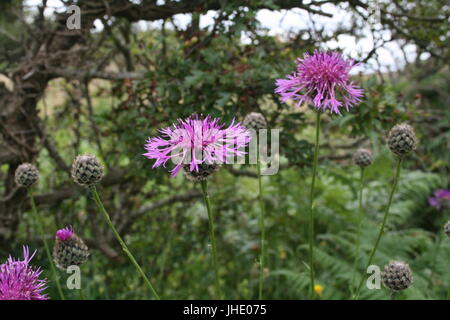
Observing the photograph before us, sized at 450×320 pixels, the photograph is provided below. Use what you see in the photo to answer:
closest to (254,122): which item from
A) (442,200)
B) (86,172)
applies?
(86,172)

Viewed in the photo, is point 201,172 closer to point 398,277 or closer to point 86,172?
point 86,172

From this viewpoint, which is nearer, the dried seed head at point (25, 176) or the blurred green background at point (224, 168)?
the dried seed head at point (25, 176)

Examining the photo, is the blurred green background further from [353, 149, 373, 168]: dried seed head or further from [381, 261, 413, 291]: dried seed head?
[381, 261, 413, 291]: dried seed head

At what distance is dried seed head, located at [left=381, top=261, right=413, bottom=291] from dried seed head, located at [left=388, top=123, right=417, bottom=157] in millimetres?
396

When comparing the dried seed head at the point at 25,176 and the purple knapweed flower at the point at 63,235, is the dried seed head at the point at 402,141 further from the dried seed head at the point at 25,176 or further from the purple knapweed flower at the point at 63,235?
the dried seed head at the point at 25,176

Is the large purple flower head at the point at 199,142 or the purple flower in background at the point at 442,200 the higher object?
the large purple flower head at the point at 199,142

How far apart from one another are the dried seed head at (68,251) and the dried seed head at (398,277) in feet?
3.50

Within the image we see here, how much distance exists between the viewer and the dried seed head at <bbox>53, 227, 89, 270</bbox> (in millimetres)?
1567

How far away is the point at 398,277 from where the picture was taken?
153 centimetres

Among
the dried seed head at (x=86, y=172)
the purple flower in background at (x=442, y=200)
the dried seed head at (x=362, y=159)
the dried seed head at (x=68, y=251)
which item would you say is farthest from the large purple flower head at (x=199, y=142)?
the purple flower in background at (x=442, y=200)

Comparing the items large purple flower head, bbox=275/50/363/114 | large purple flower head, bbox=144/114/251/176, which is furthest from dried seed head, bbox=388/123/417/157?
large purple flower head, bbox=144/114/251/176

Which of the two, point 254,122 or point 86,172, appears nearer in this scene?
point 86,172

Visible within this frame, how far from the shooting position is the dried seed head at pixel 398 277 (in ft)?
4.99

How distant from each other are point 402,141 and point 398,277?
1.53 ft
